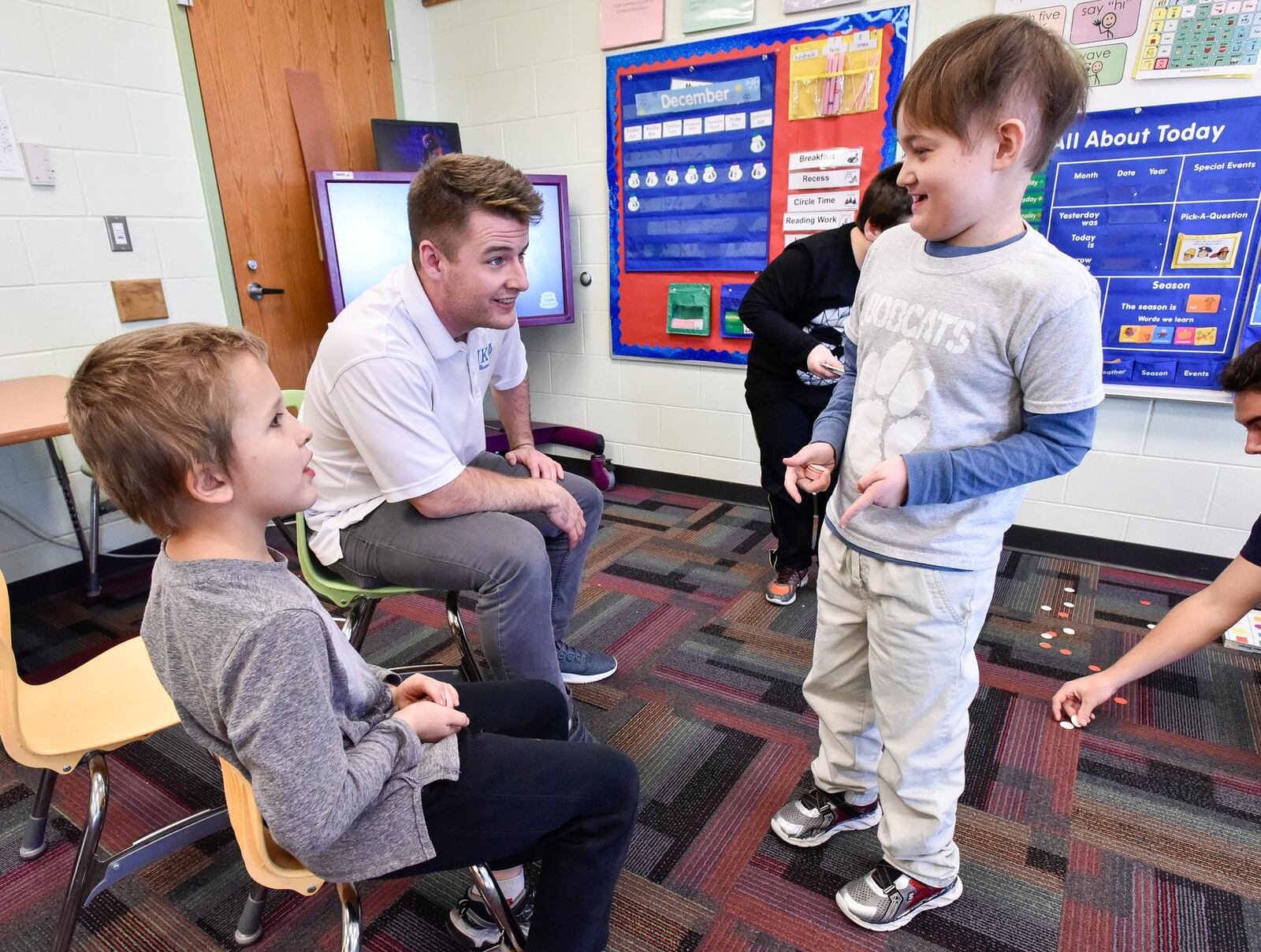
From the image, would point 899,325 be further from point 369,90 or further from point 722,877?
point 369,90

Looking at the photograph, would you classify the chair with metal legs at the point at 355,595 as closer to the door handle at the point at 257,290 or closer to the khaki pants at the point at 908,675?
the khaki pants at the point at 908,675

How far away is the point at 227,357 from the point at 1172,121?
2.55 m

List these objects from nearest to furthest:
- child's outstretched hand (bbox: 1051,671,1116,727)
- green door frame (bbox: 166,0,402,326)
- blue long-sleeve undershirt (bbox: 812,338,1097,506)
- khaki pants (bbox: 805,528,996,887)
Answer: blue long-sleeve undershirt (bbox: 812,338,1097,506) → khaki pants (bbox: 805,528,996,887) → child's outstretched hand (bbox: 1051,671,1116,727) → green door frame (bbox: 166,0,402,326)

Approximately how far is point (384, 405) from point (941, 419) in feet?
3.04

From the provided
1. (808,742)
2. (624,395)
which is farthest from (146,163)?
(808,742)

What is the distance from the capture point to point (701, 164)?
282 centimetres

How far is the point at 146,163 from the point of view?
2.50 meters

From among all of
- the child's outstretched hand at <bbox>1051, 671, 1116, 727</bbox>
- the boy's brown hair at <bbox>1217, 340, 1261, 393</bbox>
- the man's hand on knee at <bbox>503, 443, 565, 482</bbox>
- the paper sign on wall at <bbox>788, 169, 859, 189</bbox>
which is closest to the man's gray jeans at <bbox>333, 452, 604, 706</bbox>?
the man's hand on knee at <bbox>503, 443, 565, 482</bbox>

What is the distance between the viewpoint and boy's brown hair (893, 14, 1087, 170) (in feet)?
2.76

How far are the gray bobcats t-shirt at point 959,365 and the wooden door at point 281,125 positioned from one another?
2.62m

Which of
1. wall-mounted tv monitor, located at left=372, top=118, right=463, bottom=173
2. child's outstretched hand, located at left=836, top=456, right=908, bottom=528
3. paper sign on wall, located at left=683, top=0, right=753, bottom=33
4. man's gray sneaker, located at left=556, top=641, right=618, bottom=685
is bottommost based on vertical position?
man's gray sneaker, located at left=556, top=641, right=618, bottom=685

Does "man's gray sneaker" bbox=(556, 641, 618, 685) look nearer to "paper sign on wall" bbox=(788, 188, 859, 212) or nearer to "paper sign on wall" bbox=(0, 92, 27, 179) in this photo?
"paper sign on wall" bbox=(788, 188, 859, 212)

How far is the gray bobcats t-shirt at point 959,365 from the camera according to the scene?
89 cm

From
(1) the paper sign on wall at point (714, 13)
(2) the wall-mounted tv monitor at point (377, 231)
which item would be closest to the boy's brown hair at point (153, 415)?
(2) the wall-mounted tv monitor at point (377, 231)
